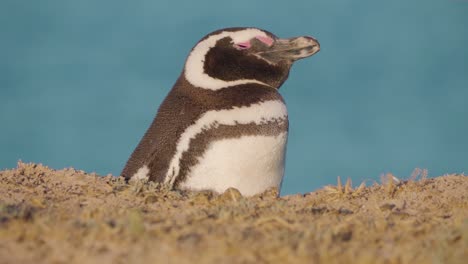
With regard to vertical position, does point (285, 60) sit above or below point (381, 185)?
above

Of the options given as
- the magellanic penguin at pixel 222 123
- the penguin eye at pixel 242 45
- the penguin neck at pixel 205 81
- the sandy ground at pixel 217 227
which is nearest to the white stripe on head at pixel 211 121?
the magellanic penguin at pixel 222 123

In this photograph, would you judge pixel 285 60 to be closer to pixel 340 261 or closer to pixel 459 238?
pixel 459 238

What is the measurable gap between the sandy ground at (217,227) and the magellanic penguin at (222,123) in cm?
42

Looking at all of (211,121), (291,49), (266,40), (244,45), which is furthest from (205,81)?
(291,49)

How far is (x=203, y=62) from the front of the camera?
607 centimetres

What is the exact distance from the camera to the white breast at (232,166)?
224 inches

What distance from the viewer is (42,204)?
14.2ft

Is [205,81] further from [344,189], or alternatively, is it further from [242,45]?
[344,189]

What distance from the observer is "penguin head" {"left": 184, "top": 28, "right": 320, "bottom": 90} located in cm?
605

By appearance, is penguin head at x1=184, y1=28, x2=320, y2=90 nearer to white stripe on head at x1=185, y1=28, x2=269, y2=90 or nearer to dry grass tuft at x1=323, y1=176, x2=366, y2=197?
white stripe on head at x1=185, y1=28, x2=269, y2=90

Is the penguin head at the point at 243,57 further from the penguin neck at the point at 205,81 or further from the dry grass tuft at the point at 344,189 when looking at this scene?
the dry grass tuft at the point at 344,189

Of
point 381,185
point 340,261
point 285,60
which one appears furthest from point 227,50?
point 340,261

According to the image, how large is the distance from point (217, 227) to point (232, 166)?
93.6 inches

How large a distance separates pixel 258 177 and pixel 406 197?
1.28 metres
